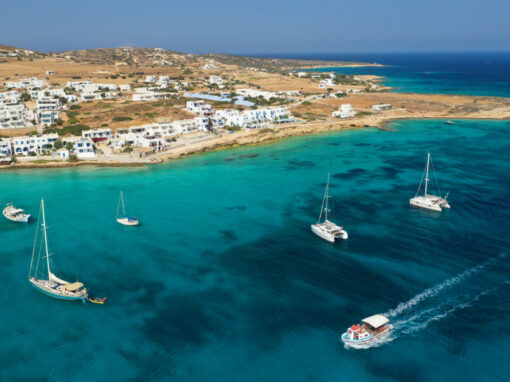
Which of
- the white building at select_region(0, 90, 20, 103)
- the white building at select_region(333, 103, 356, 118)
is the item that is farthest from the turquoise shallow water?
the white building at select_region(333, 103, 356, 118)

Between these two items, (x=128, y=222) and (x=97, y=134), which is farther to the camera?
(x=97, y=134)

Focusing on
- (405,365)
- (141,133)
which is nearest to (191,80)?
(141,133)

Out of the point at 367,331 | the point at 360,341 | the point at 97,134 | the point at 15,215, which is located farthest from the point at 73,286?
the point at 97,134

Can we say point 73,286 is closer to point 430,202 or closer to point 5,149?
point 430,202

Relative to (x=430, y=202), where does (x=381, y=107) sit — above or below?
above

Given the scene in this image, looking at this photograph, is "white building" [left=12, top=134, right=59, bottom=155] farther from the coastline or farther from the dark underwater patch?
the dark underwater patch

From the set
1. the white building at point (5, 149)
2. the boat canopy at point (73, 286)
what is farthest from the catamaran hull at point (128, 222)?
the white building at point (5, 149)
